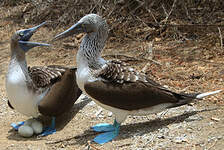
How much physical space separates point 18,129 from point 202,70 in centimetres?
333

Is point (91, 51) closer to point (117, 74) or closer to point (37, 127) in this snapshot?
point (117, 74)

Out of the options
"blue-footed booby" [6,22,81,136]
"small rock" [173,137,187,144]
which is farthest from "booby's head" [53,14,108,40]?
"small rock" [173,137,187,144]

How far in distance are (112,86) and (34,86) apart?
4.30 ft

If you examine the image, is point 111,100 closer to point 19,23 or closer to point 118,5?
point 118,5

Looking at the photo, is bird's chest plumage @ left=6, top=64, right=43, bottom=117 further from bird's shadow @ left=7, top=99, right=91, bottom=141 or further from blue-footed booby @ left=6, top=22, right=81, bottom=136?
bird's shadow @ left=7, top=99, right=91, bottom=141

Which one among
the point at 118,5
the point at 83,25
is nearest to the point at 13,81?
the point at 83,25

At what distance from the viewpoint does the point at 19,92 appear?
4598 mm

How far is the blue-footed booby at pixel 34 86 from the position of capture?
182 inches

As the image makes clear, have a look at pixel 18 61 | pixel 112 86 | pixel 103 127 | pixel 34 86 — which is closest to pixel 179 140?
pixel 112 86

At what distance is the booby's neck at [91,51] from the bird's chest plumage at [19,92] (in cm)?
91

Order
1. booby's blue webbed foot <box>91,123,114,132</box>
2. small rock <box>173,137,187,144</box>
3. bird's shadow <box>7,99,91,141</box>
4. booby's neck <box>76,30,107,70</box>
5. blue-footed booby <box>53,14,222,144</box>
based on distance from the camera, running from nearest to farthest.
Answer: small rock <box>173,137,187,144</box> → blue-footed booby <box>53,14,222,144</box> → booby's neck <box>76,30,107,70</box> → booby's blue webbed foot <box>91,123,114,132</box> → bird's shadow <box>7,99,91,141</box>

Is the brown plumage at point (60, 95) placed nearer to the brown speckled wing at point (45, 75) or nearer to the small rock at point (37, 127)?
the brown speckled wing at point (45, 75)

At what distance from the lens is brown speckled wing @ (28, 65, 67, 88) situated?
4.86 meters

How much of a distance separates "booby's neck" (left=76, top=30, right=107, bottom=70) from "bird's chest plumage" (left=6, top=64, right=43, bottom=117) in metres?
0.91
